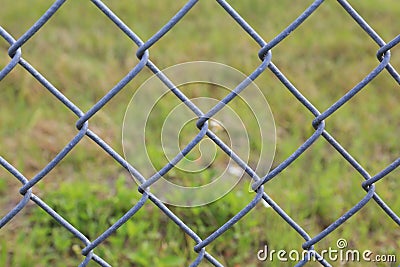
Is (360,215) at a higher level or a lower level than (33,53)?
lower

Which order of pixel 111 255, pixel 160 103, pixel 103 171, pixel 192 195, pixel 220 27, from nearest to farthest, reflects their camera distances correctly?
pixel 111 255 → pixel 192 195 → pixel 103 171 → pixel 160 103 → pixel 220 27

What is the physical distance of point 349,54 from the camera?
3.12 m

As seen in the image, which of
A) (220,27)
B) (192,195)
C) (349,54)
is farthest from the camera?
(220,27)

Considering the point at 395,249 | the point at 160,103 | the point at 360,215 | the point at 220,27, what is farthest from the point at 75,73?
the point at 395,249

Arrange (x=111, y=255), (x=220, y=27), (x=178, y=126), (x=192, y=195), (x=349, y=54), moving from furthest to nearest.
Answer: (x=220, y=27) < (x=349, y=54) < (x=178, y=126) < (x=192, y=195) < (x=111, y=255)

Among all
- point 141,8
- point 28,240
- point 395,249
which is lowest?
point 395,249

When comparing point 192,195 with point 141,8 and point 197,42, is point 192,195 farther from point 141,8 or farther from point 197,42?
point 141,8

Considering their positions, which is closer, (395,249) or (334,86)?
(395,249)

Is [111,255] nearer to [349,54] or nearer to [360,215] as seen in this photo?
[360,215]

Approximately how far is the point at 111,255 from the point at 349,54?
1.92 meters

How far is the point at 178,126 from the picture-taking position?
2404mm

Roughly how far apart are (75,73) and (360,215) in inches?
59.8

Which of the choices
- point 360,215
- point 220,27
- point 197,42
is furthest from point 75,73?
point 360,215

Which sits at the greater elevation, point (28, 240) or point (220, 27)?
point (220, 27)
